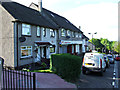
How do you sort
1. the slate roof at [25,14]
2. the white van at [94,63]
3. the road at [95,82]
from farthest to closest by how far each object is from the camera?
1. the slate roof at [25,14]
2. the white van at [94,63]
3. the road at [95,82]

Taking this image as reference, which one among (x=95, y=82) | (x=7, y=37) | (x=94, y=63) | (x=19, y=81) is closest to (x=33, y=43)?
(x=7, y=37)

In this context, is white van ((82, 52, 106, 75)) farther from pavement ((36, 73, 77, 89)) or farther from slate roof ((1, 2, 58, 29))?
slate roof ((1, 2, 58, 29))

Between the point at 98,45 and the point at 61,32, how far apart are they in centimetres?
4989

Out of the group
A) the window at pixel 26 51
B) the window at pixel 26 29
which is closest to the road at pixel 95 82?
the window at pixel 26 51

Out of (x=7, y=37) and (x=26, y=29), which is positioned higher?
(x=26, y=29)

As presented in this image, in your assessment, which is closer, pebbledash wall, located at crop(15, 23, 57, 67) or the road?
the road

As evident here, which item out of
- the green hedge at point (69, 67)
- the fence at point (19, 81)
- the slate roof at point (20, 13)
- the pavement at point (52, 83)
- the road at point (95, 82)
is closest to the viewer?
the fence at point (19, 81)

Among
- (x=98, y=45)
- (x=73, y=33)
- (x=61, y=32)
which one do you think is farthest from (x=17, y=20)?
(x=98, y=45)

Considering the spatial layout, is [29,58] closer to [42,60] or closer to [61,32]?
[42,60]

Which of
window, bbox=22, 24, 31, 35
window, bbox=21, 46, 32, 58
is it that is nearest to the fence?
window, bbox=21, 46, 32, 58

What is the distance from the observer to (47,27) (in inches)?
655

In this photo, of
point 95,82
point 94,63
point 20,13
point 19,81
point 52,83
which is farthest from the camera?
point 20,13

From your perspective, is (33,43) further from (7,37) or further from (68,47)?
(68,47)

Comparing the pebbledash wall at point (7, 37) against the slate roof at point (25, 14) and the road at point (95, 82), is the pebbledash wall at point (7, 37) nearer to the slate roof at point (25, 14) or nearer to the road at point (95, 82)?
the slate roof at point (25, 14)
